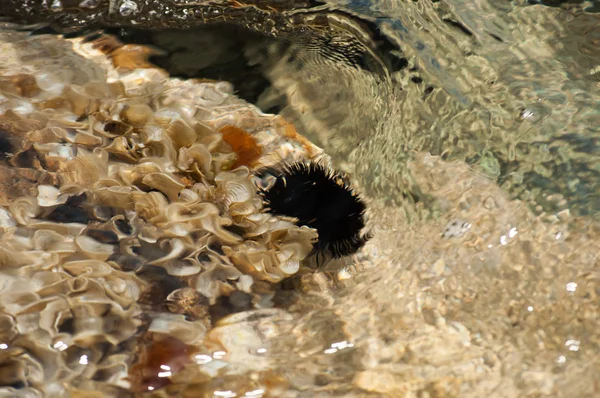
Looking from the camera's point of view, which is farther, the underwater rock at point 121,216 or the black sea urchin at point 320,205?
the black sea urchin at point 320,205

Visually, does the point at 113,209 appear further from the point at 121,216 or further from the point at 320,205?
the point at 320,205

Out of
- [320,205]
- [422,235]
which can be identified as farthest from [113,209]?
[422,235]

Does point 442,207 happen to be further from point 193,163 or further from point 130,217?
point 130,217

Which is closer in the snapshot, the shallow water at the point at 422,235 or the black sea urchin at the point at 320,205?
the shallow water at the point at 422,235

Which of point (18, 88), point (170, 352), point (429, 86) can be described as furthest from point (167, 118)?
point (429, 86)

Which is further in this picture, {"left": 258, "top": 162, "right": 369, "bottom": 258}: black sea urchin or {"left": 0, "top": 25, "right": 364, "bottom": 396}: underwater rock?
{"left": 258, "top": 162, "right": 369, "bottom": 258}: black sea urchin
